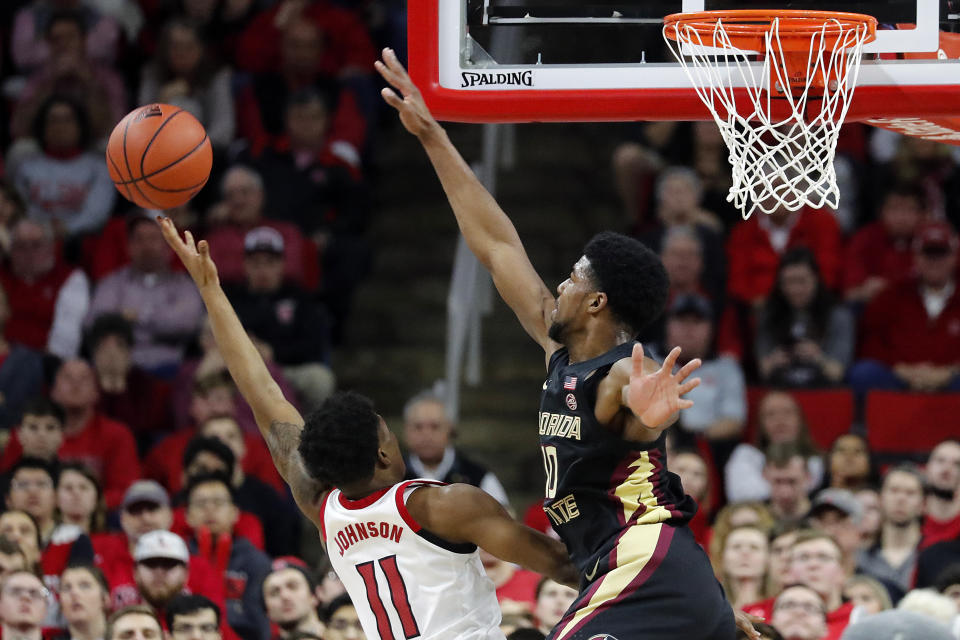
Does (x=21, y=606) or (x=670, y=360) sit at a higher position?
(x=670, y=360)

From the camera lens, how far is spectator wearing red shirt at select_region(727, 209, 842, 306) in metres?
9.72

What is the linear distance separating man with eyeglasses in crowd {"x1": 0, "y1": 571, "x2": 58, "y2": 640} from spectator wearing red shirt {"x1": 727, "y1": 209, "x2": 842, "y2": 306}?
4659 millimetres

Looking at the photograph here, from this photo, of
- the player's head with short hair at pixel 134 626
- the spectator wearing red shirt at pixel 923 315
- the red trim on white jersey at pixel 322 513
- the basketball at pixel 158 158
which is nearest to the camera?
the red trim on white jersey at pixel 322 513

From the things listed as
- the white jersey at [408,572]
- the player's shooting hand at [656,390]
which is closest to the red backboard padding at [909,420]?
the white jersey at [408,572]

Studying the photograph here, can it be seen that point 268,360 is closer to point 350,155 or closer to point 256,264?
point 256,264

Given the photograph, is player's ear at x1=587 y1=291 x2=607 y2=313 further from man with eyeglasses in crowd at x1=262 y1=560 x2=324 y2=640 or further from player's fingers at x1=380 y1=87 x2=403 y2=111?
man with eyeglasses in crowd at x1=262 y1=560 x2=324 y2=640

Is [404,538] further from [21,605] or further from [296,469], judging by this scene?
[21,605]

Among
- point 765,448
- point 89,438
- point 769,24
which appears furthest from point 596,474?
point 89,438

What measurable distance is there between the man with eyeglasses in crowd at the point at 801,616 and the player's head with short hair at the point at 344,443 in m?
2.83

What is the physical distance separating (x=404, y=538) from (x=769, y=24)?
2.09m

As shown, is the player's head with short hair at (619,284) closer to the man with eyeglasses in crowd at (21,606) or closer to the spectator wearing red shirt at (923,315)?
the man with eyeglasses in crowd at (21,606)

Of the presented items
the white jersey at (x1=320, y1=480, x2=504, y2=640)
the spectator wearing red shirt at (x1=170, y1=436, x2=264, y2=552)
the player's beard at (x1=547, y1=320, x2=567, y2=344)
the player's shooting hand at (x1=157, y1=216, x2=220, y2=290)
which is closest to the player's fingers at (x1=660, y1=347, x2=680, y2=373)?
the player's beard at (x1=547, y1=320, x2=567, y2=344)

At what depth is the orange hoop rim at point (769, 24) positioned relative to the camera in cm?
512

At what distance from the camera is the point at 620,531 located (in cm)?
423
